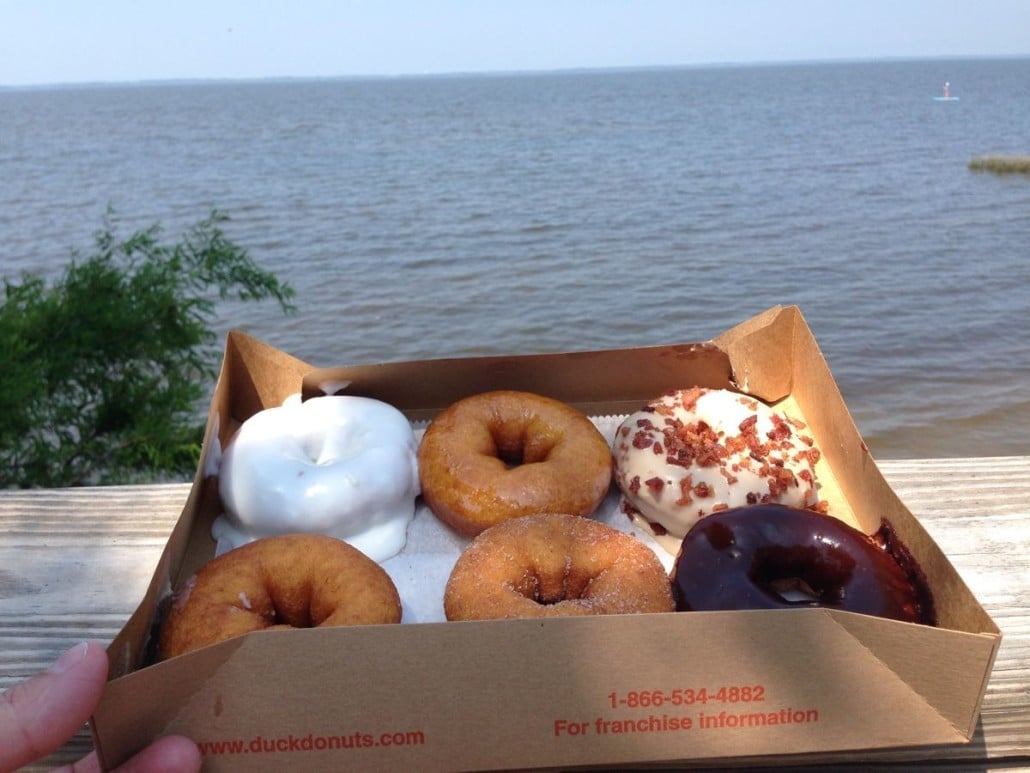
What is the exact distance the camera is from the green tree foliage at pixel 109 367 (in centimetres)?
302

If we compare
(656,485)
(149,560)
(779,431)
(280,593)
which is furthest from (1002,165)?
(149,560)

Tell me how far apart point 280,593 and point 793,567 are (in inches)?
36.1

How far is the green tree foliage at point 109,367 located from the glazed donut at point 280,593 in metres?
1.67

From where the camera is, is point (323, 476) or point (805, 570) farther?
point (323, 476)

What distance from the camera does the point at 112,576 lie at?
145 centimetres

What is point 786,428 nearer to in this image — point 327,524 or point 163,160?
point 327,524

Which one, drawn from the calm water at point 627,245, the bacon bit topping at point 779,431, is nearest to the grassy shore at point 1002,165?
the calm water at point 627,245

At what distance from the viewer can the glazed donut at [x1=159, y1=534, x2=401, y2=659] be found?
143cm

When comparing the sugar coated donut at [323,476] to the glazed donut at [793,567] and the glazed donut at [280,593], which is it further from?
the glazed donut at [793,567]

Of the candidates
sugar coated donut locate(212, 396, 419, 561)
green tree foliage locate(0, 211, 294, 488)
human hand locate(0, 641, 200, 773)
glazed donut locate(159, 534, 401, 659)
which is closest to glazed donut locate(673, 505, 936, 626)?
glazed donut locate(159, 534, 401, 659)

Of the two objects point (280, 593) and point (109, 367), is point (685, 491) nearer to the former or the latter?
point (280, 593)

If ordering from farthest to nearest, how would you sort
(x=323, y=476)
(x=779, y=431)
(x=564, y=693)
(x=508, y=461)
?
(x=508, y=461) < (x=779, y=431) < (x=323, y=476) < (x=564, y=693)

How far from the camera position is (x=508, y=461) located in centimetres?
218

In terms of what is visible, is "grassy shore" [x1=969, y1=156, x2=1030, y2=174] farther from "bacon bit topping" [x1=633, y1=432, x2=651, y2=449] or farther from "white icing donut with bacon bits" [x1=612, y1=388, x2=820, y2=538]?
"bacon bit topping" [x1=633, y1=432, x2=651, y2=449]
